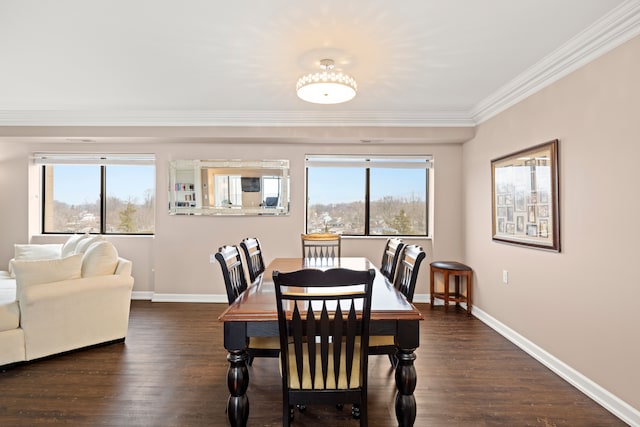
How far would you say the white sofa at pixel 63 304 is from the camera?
260cm

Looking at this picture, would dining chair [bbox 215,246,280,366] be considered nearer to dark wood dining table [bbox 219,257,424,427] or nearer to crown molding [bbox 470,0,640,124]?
dark wood dining table [bbox 219,257,424,427]

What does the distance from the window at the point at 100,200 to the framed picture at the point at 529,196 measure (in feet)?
14.8

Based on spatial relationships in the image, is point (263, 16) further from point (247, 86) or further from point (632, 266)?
point (632, 266)

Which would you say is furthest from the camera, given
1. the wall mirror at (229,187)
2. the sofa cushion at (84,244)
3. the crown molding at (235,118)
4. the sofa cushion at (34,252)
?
→ the wall mirror at (229,187)

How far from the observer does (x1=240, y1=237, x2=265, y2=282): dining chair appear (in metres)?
2.74

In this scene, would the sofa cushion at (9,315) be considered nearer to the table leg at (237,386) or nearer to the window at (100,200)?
the table leg at (237,386)

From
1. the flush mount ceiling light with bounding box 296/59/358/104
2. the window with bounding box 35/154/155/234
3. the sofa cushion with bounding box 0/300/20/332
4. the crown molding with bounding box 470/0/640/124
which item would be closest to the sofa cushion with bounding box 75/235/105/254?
the sofa cushion with bounding box 0/300/20/332

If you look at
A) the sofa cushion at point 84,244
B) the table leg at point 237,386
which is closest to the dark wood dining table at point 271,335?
the table leg at point 237,386

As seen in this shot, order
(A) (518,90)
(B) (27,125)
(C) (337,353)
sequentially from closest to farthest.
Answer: (C) (337,353), (A) (518,90), (B) (27,125)

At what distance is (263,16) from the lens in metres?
2.03

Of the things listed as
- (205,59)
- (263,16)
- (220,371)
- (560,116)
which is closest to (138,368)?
(220,371)

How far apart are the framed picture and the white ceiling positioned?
604 millimetres

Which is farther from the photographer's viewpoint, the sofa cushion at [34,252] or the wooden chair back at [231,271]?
the sofa cushion at [34,252]

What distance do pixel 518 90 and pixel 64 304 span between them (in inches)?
175
